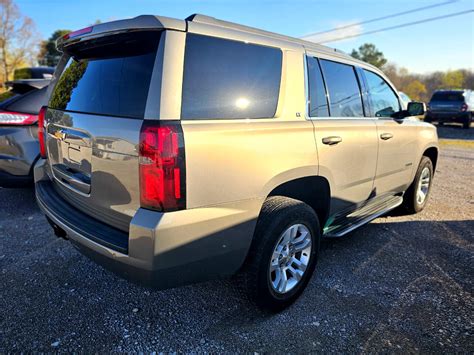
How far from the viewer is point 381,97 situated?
12.7 feet

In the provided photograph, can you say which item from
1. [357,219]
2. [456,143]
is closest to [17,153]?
[357,219]

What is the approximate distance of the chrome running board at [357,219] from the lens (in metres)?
3.11

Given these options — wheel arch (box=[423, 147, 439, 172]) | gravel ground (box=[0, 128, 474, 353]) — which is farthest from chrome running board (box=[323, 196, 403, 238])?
wheel arch (box=[423, 147, 439, 172])

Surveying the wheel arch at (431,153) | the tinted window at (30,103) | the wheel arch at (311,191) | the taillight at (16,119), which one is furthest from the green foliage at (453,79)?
the taillight at (16,119)

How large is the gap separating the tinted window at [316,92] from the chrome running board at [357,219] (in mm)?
1022

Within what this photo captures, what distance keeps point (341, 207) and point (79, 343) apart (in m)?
2.32

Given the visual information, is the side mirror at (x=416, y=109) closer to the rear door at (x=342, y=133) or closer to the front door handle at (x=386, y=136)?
the front door handle at (x=386, y=136)

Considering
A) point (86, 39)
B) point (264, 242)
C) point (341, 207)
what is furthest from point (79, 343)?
point (341, 207)

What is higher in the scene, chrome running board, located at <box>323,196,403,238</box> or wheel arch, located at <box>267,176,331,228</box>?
wheel arch, located at <box>267,176,331,228</box>

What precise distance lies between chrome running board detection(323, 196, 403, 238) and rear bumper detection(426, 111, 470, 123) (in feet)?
51.5

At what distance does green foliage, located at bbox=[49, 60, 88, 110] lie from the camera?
256cm

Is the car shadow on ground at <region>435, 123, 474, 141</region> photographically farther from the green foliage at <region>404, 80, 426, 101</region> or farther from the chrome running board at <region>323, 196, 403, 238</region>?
the green foliage at <region>404, 80, 426, 101</region>

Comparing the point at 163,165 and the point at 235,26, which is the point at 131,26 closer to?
the point at 235,26

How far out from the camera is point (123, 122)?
6.43 ft
